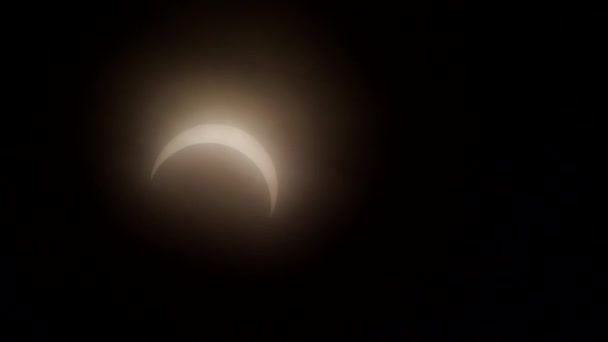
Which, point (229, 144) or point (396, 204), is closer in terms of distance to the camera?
point (229, 144)

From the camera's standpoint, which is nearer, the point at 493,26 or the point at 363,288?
the point at 493,26

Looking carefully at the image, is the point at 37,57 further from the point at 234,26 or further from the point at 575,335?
the point at 575,335

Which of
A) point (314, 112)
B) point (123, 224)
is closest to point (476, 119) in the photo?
point (314, 112)

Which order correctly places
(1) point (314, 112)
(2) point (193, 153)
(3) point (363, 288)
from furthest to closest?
(3) point (363, 288)
(1) point (314, 112)
(2) point (193, 153)
